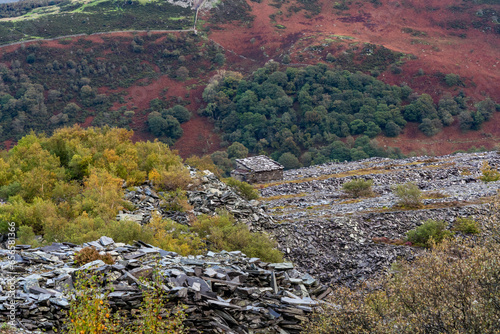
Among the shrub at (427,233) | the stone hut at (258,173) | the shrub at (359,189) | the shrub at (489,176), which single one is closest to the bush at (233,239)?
the shrub at (427,233)

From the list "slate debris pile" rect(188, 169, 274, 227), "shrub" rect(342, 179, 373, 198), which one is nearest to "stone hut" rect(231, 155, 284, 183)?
"shrub" rect(342, 179, 373, 198)

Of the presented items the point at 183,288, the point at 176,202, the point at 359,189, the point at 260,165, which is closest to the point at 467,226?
the point at 359,189

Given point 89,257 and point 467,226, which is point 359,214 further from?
point 89,257

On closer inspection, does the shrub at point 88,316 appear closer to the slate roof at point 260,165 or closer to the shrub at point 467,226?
the shrub at point 467,226

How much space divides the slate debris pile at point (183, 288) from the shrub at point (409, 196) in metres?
13.9

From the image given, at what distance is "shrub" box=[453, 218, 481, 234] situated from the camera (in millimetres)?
19978

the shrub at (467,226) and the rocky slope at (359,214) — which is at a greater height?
the shrub at (467,226)

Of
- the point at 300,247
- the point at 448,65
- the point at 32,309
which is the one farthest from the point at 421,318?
the point at 448,65

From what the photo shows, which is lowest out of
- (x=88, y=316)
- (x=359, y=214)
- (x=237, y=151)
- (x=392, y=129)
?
(x=237, y=151)

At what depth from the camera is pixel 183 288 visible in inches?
403

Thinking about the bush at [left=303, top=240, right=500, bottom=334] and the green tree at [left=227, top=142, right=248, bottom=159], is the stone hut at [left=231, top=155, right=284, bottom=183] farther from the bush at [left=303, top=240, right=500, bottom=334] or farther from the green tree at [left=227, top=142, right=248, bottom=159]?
the bush at [left=303, top=240, right=500, bottom=334]

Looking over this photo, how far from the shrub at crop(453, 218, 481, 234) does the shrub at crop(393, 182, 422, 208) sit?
369cm

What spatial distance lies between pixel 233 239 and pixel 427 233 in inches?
350

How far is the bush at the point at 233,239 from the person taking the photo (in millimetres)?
17062
